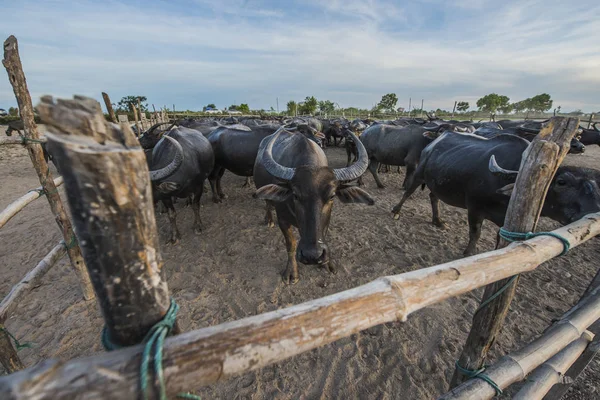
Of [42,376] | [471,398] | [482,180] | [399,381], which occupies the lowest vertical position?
[399,381]

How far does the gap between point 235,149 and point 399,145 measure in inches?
189

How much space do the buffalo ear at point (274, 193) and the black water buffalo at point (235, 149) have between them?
3289 mm

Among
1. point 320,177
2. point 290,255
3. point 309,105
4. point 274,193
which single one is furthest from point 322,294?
point 309,105

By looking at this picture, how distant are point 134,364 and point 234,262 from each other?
3.50m

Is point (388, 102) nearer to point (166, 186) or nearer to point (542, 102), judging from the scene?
point (542, 102)

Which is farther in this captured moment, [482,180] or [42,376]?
[482,180]

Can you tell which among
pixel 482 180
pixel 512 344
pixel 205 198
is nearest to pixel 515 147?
pixel 482 180

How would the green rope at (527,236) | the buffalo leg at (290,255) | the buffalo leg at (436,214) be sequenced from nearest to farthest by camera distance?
the green rope at (527,236)
the buffalo leg at (290,255)
the buffalo leg at (436,214)

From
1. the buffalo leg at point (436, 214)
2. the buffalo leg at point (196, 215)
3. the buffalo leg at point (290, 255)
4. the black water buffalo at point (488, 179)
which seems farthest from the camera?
the buffalo leg at point (436, 214)

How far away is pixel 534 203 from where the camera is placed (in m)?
1.63

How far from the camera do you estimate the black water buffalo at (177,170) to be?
4004 millimetres

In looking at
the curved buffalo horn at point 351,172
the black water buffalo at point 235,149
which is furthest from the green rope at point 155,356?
the black water buffalo at point 235,149

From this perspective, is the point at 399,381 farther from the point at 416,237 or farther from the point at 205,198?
the point at 205,198

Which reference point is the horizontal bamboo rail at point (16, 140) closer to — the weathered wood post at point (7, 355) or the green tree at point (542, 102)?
the weathered wood post at point (7, 355)
